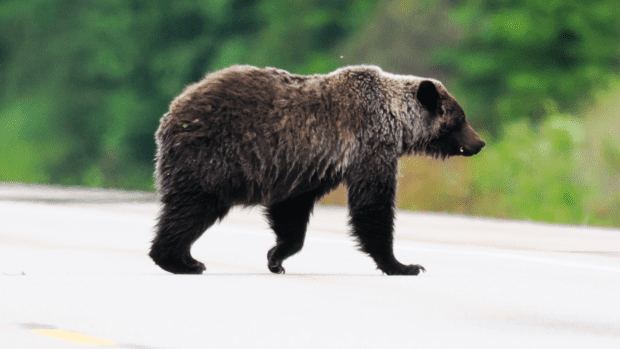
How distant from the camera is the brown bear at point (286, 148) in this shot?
837cm

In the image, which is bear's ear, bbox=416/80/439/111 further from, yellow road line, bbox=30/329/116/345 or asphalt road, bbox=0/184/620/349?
yellow road line, bbox=30/329/116/345

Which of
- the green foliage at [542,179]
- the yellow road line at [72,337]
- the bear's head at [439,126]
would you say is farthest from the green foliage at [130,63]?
the yellow road line at [72,337]

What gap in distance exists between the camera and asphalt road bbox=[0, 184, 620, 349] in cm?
648

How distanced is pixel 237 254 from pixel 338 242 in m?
1.66

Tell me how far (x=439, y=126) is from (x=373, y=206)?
3.47 feet

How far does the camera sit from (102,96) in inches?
1227

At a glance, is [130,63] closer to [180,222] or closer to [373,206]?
[373,206]

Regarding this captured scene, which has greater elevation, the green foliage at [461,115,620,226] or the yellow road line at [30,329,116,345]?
the green foliage at [461,115,620,226]

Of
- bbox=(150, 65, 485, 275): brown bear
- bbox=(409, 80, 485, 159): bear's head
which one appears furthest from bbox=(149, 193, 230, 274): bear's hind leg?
bbox=(409, 80, 485, 159): bear's head

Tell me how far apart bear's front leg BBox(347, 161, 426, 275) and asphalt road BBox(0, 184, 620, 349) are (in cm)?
32

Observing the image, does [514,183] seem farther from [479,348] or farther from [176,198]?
[479,348]

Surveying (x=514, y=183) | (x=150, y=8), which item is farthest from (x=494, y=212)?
(x=150, y=8)

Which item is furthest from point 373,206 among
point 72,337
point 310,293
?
point 72,337

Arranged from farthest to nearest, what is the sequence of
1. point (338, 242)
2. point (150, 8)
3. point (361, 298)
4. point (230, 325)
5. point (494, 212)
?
1. point (150, 8)
2. point (494, 212)
3. point (338, 242)
4. point (361, 298)
5. point (230, 325)
